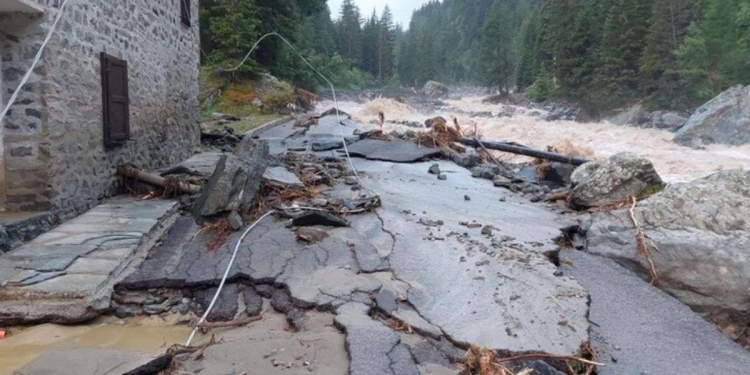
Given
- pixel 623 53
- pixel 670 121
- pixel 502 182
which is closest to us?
pixel 502 182

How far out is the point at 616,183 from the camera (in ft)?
20.4

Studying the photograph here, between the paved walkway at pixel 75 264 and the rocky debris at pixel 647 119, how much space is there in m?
23.0

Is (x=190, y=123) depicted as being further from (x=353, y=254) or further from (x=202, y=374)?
(x=202, y=374)

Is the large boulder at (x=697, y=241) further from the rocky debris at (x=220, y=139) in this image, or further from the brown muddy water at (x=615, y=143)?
the rocky debris at (x=220, y=139)

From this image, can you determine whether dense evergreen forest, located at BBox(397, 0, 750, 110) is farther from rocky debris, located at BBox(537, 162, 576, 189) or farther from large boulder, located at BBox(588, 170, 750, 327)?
large boulder, located at BBox(588, 170, 750, 327)

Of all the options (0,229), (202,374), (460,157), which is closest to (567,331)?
(202,374)

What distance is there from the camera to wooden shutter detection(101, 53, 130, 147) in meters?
5.62

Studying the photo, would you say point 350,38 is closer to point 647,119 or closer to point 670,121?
point 647,119

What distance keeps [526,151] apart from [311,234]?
22.0ft

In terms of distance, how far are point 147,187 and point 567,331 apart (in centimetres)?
495

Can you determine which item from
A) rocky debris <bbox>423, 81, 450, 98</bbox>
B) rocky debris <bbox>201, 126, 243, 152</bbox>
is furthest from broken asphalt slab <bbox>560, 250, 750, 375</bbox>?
rocky debris <bbox>423, 81, 450, 98</bbox>

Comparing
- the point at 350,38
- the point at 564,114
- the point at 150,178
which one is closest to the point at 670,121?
the point at 564,114

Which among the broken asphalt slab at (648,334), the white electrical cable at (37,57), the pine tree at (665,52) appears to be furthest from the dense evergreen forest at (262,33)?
the pine tree at (665,52)

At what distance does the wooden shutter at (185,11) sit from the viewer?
29.3 feet
